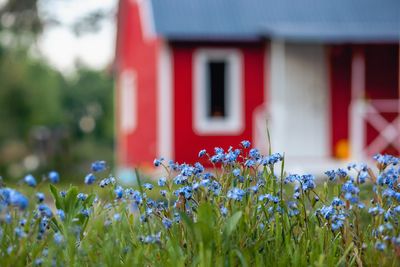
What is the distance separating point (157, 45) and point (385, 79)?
193 inches

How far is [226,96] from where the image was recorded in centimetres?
1858

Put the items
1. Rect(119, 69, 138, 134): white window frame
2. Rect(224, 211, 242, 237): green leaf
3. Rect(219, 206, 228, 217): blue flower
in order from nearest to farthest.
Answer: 1. Rect(224, 211, 242, 237): green leaf
2. Rect(219, 206, 228, 217): blue flower
3. Rect(119, 69, 138, 134): white window frame

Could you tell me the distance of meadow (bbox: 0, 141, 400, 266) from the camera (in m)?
3.46

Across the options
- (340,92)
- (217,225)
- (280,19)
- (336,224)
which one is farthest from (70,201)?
(340,92)

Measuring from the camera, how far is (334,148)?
18.7m

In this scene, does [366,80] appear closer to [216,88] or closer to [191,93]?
[216,88]

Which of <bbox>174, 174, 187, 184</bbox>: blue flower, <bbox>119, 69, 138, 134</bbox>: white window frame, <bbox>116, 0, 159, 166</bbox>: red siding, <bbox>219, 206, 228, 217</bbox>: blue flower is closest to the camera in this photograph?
<bbox>219, 206, 228, 217</bbox>: blue flower

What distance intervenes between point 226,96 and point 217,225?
49.0ft

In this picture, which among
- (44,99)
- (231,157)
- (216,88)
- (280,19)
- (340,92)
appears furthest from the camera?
(44,99)

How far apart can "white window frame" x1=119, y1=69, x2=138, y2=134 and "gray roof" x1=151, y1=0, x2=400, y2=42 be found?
4947mm

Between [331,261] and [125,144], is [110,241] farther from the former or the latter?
[125,144]

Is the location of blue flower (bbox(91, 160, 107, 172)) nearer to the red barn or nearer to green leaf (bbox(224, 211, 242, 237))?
green leaf (bbox(224, 211, 242, 237))

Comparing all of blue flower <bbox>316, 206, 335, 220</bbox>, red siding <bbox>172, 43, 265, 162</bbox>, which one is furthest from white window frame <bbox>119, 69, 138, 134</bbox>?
blue flower <bbox>316, 206, 335, 220</bbox>

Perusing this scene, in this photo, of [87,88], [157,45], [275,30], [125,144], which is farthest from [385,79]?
[87,88]
